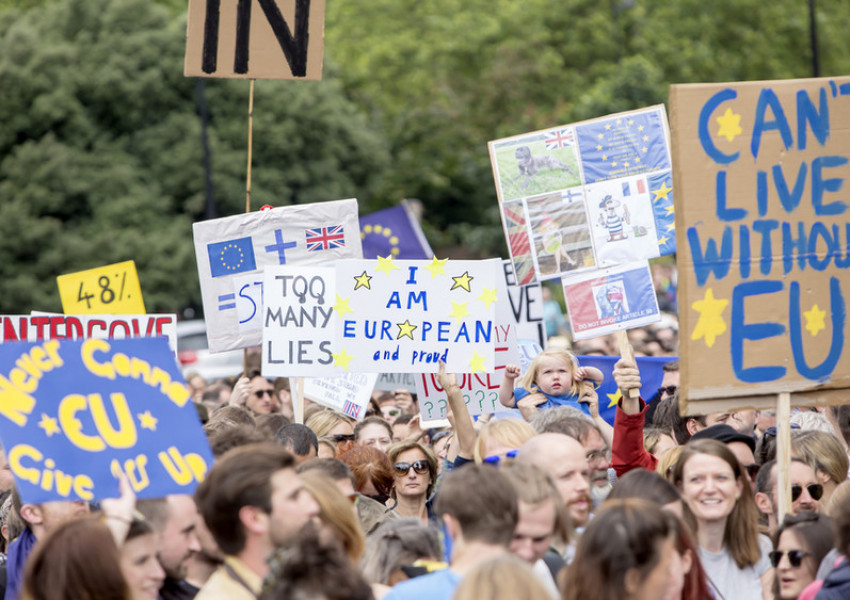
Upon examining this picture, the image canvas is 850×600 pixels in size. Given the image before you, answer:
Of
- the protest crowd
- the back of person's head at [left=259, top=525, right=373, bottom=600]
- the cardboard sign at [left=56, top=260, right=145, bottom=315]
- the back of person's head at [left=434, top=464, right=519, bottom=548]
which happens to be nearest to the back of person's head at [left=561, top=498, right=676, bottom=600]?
the protest crowd

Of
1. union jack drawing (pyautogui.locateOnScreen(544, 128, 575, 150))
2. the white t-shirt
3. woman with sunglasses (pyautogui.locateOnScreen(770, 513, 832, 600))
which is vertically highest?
union jack drawing (pyautogui.locateOnScreen(544, 128, 575, 150))

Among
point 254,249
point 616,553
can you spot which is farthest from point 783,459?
point 254,249

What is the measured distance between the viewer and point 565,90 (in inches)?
A: 1608

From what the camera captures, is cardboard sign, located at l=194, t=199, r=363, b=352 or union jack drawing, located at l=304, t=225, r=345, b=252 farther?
union jack drawing, located at l=304, t=225, r=345, b=252

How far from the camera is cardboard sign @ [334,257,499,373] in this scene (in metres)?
7.89

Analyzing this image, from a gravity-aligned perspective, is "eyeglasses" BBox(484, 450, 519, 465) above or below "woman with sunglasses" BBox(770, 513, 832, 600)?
above

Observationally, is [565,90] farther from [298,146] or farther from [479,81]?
[298,146]

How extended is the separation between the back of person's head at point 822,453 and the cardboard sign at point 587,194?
6.89ft

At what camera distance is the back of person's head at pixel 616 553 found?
3799 mm

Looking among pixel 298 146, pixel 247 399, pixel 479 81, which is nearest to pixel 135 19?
pixel 298 146

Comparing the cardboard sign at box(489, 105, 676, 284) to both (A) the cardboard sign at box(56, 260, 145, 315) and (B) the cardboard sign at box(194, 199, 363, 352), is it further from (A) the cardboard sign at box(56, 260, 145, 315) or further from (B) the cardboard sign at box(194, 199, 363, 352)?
(A) the cardboard sign at box(56, 260, 145, 315)

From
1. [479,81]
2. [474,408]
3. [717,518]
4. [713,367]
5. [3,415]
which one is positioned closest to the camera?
[3,415]

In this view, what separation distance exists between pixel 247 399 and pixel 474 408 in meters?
2.18

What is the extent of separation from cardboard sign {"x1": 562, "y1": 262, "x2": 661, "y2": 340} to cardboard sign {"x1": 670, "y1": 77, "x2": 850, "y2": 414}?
7.58ft
